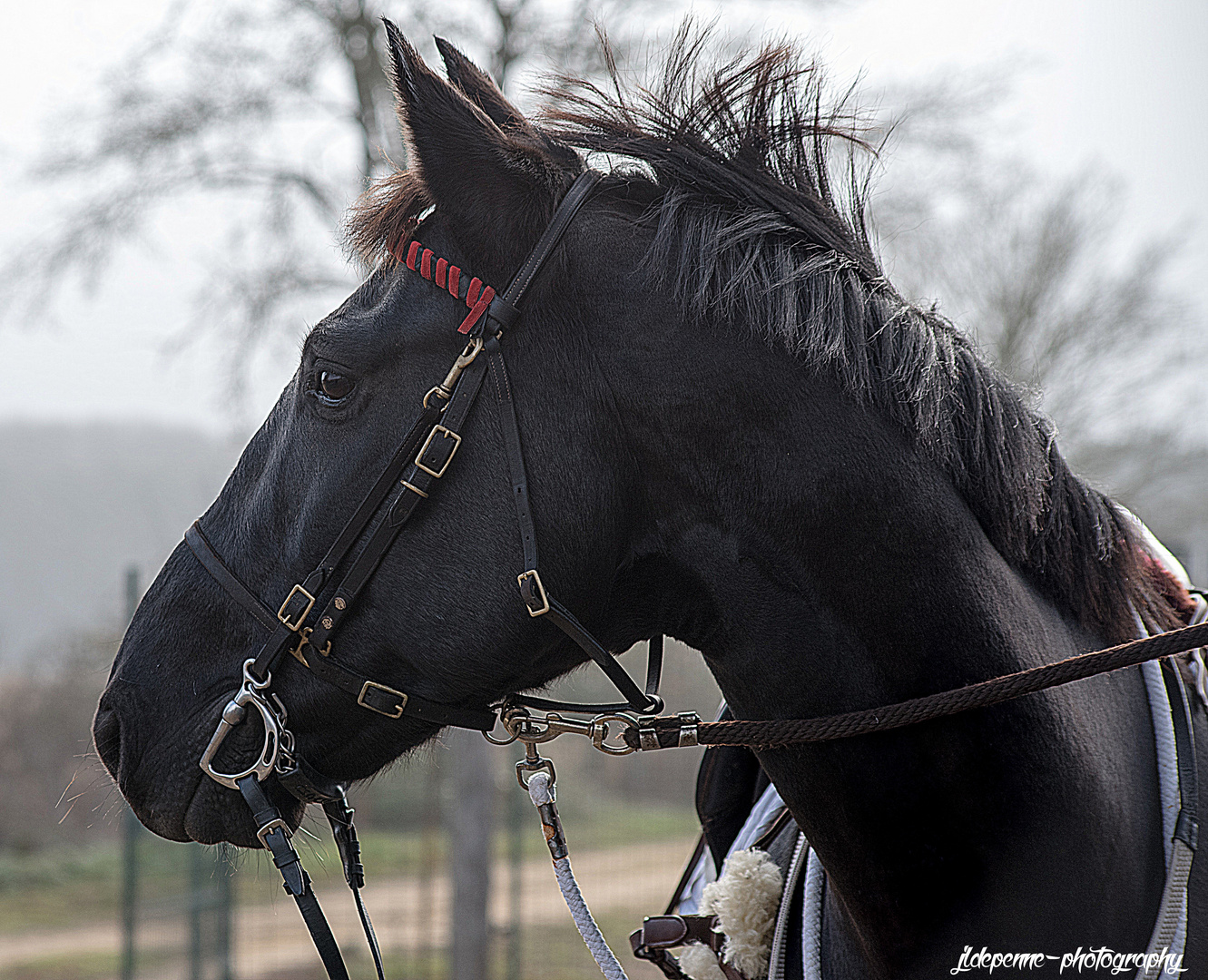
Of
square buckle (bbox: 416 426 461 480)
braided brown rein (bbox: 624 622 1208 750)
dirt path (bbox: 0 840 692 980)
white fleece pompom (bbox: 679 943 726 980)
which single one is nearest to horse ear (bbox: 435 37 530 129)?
square buckle (bbox: 416 426 461 480)

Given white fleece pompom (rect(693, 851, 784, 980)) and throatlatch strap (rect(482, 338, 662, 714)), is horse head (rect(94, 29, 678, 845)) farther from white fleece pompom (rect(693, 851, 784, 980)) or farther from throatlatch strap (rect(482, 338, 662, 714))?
white fleece pompom (rect(693, 851, 784, 980))

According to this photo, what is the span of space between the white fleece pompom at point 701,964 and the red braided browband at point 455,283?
1365mm

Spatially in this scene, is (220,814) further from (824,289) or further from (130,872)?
(130,872)

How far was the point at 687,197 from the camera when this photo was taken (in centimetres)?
164

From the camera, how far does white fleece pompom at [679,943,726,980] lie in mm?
2037

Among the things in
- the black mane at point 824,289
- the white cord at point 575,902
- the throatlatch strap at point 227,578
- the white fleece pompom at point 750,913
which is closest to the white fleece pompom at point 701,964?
the white fleece pompom at point 750,913

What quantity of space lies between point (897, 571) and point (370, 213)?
1.09m

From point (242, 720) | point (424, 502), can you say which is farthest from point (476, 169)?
point (242, 720)

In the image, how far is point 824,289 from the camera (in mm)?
1547

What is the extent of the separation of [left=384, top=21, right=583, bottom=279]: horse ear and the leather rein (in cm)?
4

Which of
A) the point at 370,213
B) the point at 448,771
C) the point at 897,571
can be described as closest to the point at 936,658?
the point at 897,571

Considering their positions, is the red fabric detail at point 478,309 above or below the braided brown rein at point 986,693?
above

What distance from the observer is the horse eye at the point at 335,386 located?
1.64 metres

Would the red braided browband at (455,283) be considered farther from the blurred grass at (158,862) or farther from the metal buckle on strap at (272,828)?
the blurred grass at (158,862)
